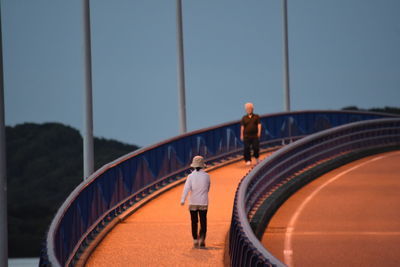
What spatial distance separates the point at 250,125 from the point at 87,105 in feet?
16.3

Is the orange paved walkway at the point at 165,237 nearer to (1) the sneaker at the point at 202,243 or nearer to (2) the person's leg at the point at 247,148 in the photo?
(1) the sneaker at the point at 202,243

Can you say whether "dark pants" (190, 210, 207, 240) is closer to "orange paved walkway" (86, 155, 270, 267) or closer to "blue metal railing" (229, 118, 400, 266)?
"orange paved walkway" (86, 155, 270, 267)

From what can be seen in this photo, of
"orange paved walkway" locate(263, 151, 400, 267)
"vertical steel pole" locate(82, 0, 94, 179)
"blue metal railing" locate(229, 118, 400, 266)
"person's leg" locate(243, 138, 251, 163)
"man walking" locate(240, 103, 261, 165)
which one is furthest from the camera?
"person's leg" locate(243, 138, 251, 163)

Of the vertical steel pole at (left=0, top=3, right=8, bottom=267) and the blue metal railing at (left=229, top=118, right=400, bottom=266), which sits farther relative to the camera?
the vertical steel pole at (left=0, top=3, right=8, bottom=267)

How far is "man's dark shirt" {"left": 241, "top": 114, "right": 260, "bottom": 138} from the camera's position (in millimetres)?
20734

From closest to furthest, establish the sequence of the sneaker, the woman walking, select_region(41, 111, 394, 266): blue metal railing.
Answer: select_region(41, 111, 394, 266): blue metal railing < the woman walking < the sneaker

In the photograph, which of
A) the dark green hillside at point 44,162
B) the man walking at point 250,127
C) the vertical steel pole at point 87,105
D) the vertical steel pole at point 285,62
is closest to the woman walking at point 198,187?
the vertical steel pole at point 87,105

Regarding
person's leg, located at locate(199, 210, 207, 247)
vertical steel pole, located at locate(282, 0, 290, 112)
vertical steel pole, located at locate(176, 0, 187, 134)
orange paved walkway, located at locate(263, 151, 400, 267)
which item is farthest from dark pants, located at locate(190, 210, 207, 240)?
vertical steel pole, located at locate(282, 0, 290, 112)

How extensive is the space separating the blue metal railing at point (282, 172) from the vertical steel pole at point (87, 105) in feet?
11.1

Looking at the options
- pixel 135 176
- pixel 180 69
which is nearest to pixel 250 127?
pixel 135 176

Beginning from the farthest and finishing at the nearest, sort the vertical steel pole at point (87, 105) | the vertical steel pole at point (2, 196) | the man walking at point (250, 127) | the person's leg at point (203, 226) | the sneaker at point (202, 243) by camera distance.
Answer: the man walking at point (250, 127) → the vertical steel pole at point (87, 105) → the sneaker at point (202, 243) → the person's leg at point (203, 226) → the vertical steel pole at point (2, 196)

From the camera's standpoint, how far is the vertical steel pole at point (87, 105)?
55.5 feet

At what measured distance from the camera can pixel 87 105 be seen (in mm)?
17531

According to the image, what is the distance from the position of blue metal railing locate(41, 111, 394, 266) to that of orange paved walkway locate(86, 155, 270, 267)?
1.34 feet
